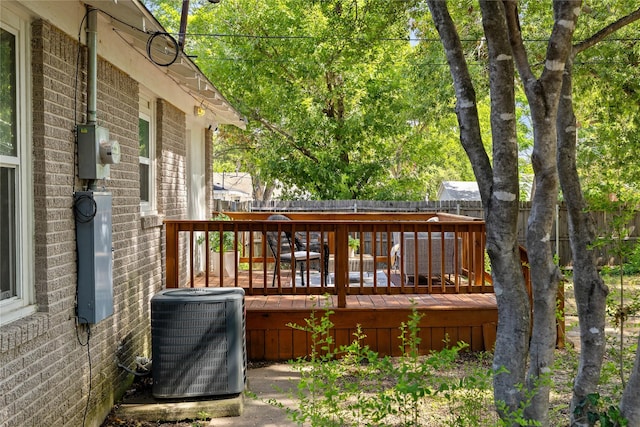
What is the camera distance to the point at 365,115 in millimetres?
15820

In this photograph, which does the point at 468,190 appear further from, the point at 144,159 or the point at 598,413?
the point at 598,413

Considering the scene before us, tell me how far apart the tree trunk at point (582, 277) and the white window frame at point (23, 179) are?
9.93 feet

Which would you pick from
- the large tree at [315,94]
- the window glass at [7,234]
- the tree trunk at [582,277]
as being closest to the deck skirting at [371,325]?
the tree trunk at [582,277]

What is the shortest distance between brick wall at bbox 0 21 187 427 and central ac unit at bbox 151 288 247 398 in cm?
40

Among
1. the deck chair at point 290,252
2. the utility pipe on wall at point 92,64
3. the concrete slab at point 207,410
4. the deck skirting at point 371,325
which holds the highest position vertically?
the utility pipe on wall at point 92,64

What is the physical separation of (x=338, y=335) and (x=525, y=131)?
18.0m

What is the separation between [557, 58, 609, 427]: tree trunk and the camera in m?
3.65

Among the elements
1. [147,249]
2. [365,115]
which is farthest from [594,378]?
[365,115]

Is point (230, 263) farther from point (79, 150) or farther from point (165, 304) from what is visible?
point (79, 150)

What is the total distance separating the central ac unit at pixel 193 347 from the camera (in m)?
4.93

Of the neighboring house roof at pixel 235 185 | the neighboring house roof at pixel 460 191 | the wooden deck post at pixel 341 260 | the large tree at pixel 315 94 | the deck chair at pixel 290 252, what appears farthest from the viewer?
the neighboring house roof at pixel 235 185

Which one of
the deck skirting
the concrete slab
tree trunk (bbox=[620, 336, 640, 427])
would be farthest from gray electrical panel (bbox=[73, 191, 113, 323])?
tree trunk (bbox=[620, 336, 640, 427])

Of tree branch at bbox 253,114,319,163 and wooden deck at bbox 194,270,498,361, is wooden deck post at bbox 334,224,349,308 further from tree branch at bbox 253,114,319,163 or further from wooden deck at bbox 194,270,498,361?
tree branch at bbox 253,114,319,163

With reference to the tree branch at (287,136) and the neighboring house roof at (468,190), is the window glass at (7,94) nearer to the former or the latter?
the tree branch at (287,136)
